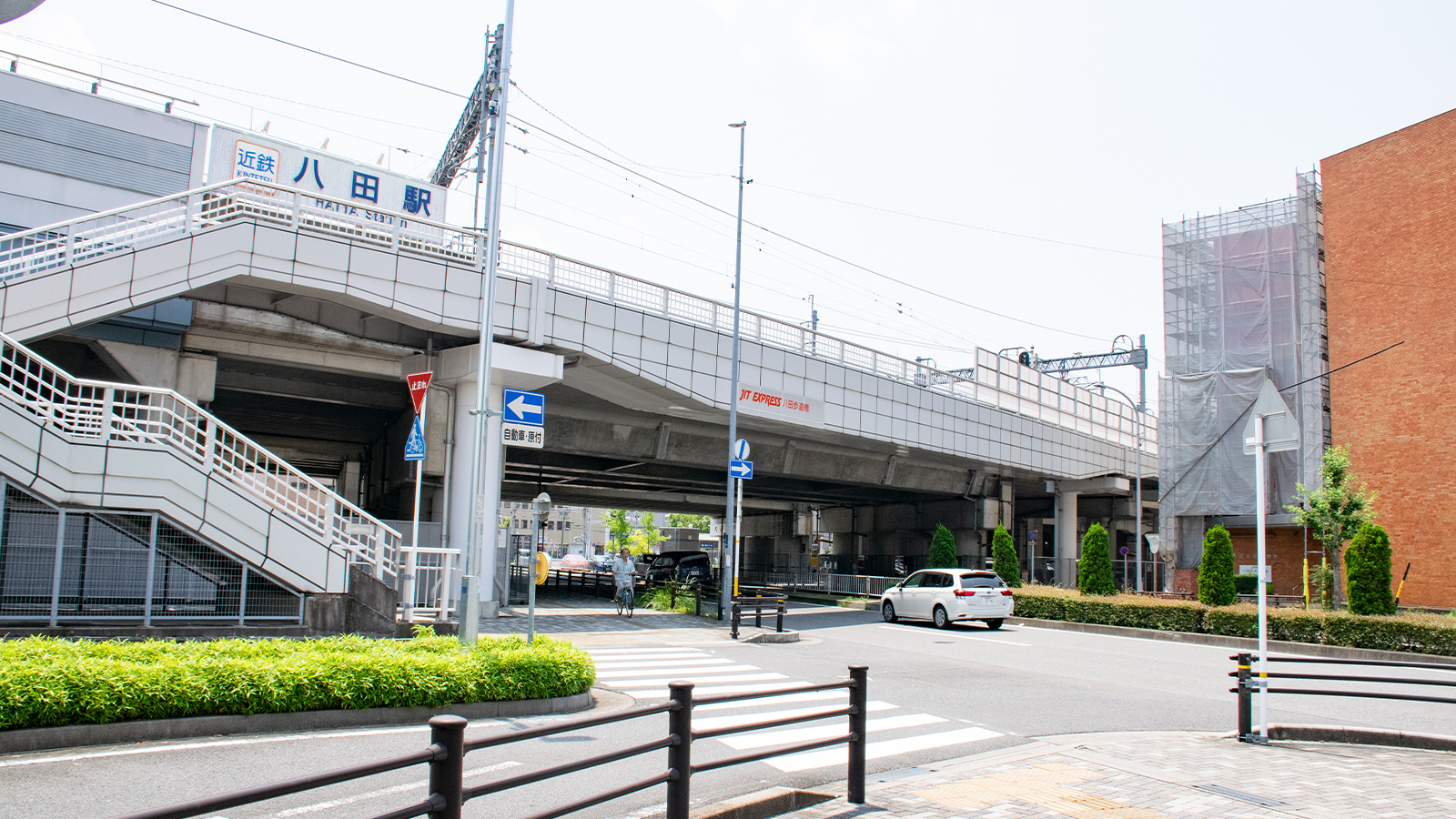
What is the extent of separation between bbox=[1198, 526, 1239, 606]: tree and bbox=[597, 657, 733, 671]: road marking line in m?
14.7

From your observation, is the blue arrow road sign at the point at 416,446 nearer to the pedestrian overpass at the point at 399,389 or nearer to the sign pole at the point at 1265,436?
the pedestrian overpass at the point at 399,389

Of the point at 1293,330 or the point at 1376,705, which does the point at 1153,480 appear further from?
the point at 1376,705

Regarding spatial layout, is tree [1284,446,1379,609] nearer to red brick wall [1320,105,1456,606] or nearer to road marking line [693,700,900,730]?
red brick wall [1320,105,1456,606]

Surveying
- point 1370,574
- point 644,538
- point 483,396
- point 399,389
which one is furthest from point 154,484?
point 644,538

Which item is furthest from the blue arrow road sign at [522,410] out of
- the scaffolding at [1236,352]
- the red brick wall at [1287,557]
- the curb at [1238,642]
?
the scaffolding at [1236,352]

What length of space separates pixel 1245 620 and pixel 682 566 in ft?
75.9

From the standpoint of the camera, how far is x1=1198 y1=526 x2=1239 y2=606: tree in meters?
23.9

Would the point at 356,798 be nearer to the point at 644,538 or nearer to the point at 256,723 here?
the point at 256,723

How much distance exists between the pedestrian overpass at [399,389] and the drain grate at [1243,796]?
11654 mm

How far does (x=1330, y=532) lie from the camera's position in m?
25.9

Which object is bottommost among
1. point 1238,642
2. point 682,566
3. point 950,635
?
point 950,635

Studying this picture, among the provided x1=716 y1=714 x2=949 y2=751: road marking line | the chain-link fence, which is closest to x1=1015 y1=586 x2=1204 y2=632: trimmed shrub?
x1=716 y1=714 x2=949 y2=751: road marking line

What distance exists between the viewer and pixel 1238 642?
21.5 m

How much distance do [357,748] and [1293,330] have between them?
3578 cm
